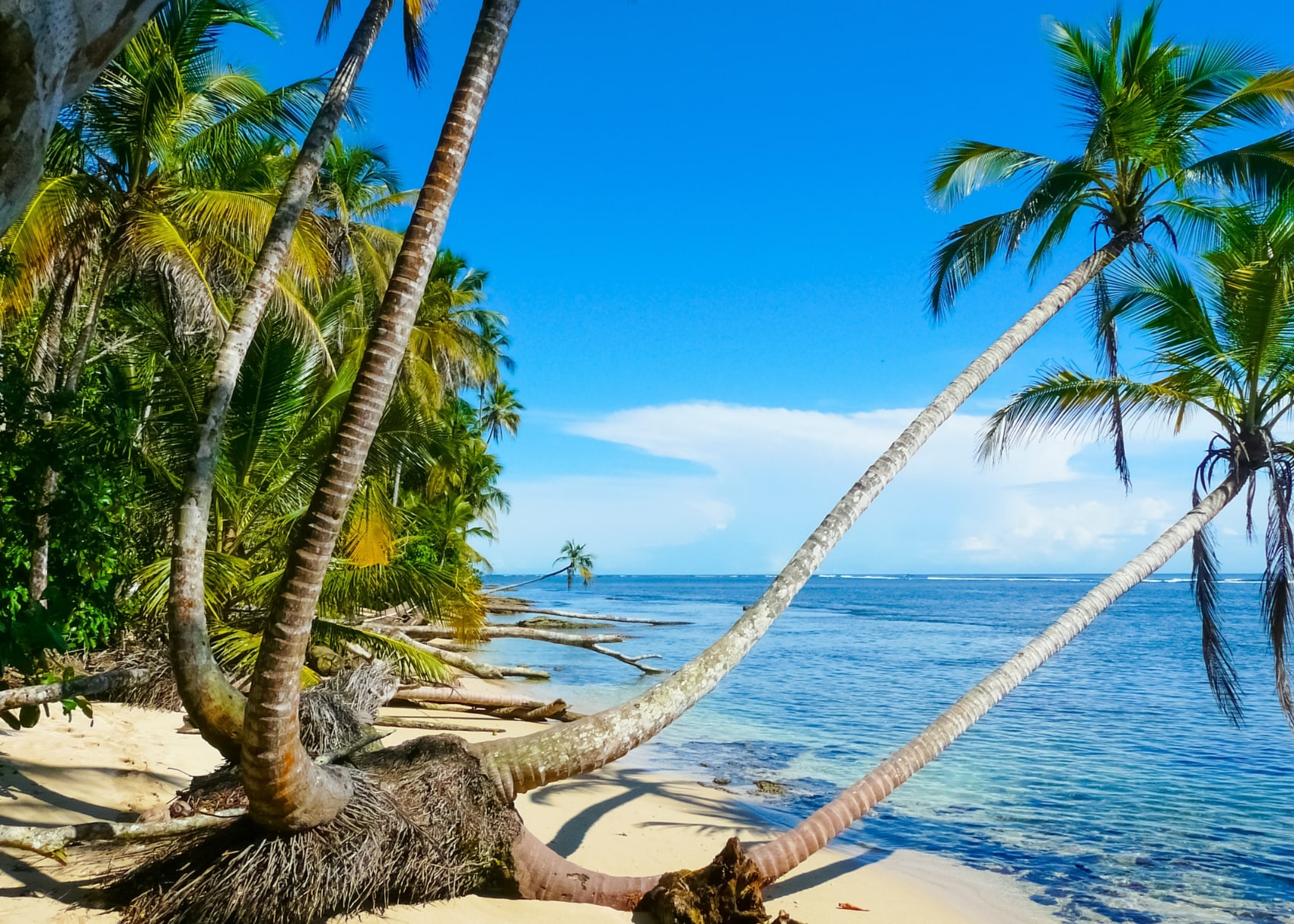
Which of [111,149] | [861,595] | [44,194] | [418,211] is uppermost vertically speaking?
[111,149]

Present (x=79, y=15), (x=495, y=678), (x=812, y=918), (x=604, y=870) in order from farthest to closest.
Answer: (x=495, y=678) → (x=604, y=870) → (x=812, y=918) → (x=79, y=15)

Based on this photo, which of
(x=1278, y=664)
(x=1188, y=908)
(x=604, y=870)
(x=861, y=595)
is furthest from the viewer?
(x=861, y=595)

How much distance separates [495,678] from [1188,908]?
12.4 meters

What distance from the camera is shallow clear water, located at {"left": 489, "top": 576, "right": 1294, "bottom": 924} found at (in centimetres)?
800

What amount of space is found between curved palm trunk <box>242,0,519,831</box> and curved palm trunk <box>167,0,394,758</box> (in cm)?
90

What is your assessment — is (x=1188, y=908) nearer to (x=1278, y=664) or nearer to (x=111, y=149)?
(x=1278, y=664)

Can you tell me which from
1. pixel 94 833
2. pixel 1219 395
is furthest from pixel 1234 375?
pixel 94 833

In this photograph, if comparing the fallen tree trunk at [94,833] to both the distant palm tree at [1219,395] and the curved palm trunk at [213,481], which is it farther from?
the distant palm tree at [1219,395]

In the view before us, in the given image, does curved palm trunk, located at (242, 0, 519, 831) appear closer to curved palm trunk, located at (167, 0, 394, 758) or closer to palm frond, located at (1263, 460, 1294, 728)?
curved palm trunk, located at (167, 0, 394, 758)

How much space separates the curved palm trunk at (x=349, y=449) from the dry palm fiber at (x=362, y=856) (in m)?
0.45

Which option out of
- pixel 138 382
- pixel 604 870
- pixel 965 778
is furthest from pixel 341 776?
pixel 965 778

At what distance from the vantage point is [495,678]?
1667 centimetres

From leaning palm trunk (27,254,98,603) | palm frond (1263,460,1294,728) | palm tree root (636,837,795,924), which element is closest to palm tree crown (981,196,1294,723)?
palm frond (1263,460,1294,728)

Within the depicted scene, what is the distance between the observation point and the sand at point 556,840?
4.49 m
